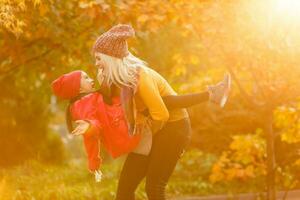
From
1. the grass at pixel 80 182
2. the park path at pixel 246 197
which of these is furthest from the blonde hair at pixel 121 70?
the park path at pixel 246 197

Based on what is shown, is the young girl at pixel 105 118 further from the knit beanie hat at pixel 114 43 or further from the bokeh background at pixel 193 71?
the bokeh background at pixel 193 71

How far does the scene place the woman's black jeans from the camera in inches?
211

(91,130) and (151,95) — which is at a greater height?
(151,95)

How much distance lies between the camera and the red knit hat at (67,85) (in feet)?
18.4

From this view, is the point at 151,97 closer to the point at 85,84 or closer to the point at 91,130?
the point at 91,130

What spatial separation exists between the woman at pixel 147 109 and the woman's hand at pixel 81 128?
1.11 feet

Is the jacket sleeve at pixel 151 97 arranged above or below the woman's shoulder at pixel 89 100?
above

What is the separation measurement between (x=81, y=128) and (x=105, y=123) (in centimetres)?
21

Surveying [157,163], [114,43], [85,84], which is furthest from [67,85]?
[157,163]

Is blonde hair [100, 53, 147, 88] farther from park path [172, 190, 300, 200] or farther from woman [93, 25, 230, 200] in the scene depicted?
park path [172, 190, 300, 200]

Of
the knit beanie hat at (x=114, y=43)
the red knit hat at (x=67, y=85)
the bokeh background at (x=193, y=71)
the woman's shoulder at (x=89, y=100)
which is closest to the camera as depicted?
the knit beanie hat at (x=114, y=43)

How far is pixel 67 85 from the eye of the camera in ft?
18.5

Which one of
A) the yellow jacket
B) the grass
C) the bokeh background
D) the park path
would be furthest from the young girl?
the park path

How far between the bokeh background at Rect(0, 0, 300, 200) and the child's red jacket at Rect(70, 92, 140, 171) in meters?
1.86
